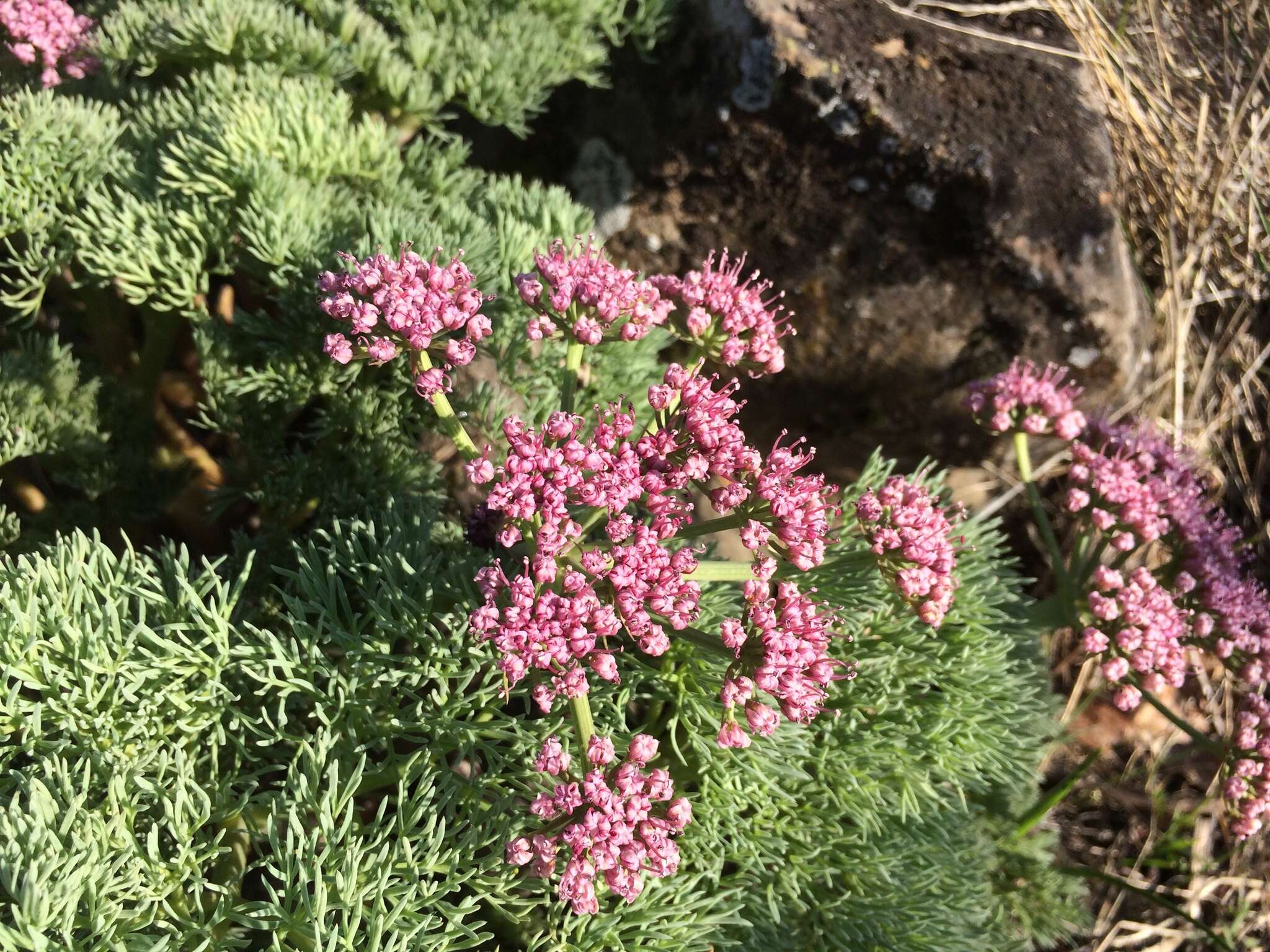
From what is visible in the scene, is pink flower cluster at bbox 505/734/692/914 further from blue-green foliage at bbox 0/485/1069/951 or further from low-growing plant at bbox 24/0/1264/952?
blue-green foliage at bbox 0/485/1069/951

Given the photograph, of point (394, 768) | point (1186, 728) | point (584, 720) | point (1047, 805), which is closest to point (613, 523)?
point (584, 720)

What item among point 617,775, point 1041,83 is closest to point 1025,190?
point 1041,83

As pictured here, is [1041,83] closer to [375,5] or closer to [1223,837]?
[375,5]

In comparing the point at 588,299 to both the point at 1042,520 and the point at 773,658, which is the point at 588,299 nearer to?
the point at 773,658

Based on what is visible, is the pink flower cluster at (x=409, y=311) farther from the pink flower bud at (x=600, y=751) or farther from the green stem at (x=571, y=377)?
the pink flower bud at (x=600, y=751)

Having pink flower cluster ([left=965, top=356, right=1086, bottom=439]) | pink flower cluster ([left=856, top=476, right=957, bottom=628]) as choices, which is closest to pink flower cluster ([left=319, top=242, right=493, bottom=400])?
pink flower cluster ([left=856, top=476, right=957, bottom=628])

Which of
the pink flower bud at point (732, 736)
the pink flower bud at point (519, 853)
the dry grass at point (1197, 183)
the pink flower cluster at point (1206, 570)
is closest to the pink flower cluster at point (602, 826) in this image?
the pink flower bud at point (519, 853)
